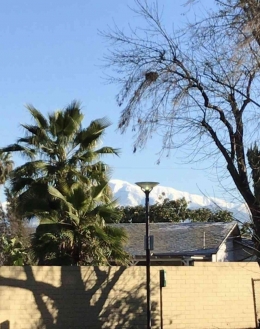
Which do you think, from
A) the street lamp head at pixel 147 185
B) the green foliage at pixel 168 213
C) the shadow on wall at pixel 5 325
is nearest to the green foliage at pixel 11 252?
the shadow on wall at pixel 5 325

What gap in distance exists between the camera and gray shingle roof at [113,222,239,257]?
1089 inches

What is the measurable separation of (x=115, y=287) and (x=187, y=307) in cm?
240

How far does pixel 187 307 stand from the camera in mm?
17734

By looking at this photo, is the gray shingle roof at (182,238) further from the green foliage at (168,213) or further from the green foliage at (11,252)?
the green foliage at (168,213)

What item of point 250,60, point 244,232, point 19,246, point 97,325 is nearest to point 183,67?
point 250,60

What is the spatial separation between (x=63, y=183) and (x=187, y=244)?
11.7 m

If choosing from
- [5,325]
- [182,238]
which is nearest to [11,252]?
[182,238]

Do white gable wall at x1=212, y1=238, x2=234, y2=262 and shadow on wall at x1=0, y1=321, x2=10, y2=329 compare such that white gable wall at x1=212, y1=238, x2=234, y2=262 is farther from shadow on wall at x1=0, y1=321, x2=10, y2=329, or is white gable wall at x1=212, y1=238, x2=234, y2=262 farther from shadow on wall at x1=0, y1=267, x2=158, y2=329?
shadow on wall at x1=0, y1=321, x2=10, y2=329

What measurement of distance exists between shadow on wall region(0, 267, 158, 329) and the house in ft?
28.3

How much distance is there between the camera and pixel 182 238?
29609 mm

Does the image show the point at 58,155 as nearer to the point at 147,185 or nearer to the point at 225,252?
the point at 147,185

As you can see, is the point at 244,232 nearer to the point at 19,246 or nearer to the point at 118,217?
the point at 118,217

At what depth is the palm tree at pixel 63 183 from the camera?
55.5 feet

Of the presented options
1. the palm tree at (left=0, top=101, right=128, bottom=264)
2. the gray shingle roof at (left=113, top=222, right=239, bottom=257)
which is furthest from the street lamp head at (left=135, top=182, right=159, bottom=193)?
the gray shingle roof at (left=113, top=222, right=239, bottom=257)
